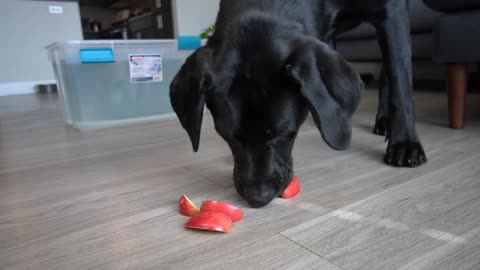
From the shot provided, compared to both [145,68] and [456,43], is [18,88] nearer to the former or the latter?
[145,68]

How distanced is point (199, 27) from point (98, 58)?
3123mm

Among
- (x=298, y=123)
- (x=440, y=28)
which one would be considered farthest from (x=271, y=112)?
(x=440, y=28)

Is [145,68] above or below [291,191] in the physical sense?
above

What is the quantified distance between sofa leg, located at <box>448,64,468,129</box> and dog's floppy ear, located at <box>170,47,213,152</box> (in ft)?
3.57

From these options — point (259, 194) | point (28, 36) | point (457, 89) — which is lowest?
point (259, 194)

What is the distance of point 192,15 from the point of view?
4.74 metres

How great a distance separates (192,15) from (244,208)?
4.28 m

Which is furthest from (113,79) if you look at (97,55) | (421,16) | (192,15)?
(192,15)

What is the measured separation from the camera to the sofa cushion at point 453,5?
132 centimetres

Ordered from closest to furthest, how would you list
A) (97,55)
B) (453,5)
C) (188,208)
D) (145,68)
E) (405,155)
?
(188,208)
(405,155)
(453,5)
(97,55)
(145,68)

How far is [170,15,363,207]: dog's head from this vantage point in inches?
28.9

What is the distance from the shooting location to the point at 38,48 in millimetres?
4652

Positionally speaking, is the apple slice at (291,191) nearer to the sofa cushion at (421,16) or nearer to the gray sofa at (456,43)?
the gray sofa at (456,43)

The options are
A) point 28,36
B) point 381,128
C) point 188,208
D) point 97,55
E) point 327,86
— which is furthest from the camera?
point 28,36
